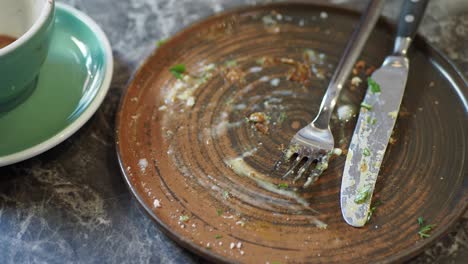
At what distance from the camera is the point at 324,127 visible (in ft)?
3.24

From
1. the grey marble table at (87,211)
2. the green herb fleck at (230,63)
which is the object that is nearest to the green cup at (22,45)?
the grey marble table at (87,211)

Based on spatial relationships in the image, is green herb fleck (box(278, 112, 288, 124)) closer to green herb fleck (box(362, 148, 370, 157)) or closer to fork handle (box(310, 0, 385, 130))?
fork handle (box(310, 0, 385, 130))

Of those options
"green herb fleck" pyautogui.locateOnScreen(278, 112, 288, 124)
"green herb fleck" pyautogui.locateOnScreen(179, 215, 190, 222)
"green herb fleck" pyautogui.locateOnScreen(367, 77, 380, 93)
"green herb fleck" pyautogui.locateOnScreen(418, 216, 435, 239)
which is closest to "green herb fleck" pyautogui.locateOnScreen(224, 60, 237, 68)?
"green herb fleck" pyautogui.locateOnScreen(278, 112, 288, 124)

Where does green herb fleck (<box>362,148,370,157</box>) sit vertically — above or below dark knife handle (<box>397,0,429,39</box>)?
below

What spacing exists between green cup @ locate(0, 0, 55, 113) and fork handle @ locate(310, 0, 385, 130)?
507 mm

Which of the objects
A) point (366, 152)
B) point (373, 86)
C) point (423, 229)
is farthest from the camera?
point (373, 86)

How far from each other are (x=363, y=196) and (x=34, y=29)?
62cm

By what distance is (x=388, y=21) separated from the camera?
1183 mm

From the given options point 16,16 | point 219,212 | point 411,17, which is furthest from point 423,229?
point 16,16

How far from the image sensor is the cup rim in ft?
2.91

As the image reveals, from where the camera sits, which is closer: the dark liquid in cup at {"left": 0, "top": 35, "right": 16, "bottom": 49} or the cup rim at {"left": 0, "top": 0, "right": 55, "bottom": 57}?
the cup rim at {"left": 0, "top": 0, "right": 55, "bottom": 57}

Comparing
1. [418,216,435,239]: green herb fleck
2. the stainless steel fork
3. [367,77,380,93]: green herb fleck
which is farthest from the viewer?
[367,77,380,93]: green herb fleck

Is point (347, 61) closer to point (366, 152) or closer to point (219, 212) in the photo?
point (366, 152)

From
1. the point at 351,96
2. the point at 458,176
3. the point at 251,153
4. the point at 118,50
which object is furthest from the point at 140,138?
the point at 458,176
